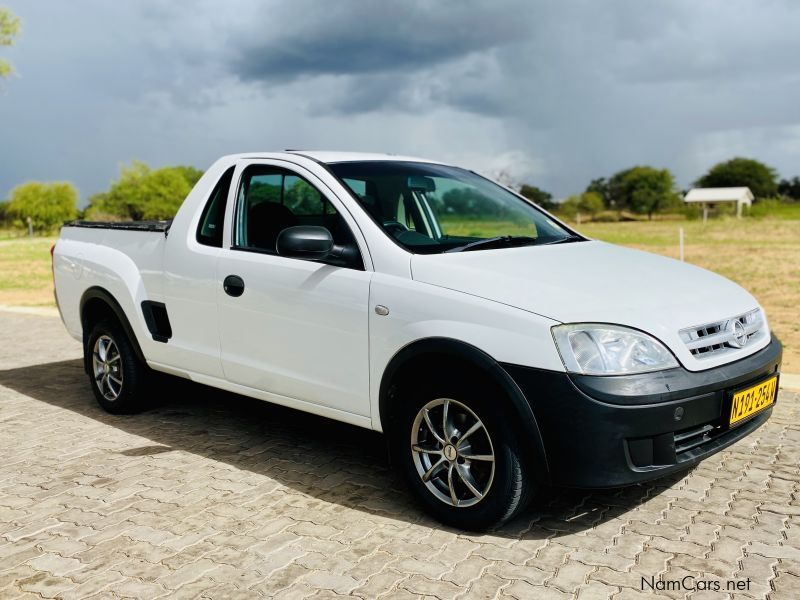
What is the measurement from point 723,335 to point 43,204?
8156 centimetres

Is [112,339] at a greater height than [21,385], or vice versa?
[112,339]

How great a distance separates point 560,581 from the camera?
3539 millimetres

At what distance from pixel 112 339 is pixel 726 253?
23.4 m

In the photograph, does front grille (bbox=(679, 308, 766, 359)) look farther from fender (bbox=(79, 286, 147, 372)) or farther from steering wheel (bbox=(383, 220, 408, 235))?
fender (bbox=(79, 286, 147, 372))

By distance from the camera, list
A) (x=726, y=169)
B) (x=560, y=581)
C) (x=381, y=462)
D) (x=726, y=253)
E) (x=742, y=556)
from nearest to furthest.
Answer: (x=560, y=581), (x=742, y=556), (x=381, y=462), (x=726, y=253), (x=726, y=169)

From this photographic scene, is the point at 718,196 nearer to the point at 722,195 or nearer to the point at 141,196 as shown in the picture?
the point at 722,195

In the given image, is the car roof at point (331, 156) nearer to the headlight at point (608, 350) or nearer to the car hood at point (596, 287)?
the car hood at point (596, 287)

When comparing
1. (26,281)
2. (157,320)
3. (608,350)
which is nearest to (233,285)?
(157,320)

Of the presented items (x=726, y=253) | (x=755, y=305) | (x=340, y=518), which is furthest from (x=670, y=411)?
(x=726, y=253)

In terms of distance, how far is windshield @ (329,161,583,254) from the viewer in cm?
460

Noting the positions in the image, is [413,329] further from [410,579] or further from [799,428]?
[799,428]

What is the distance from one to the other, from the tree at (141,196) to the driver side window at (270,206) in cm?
9329

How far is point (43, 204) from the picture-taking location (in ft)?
253

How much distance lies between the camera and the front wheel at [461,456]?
3.81 m
